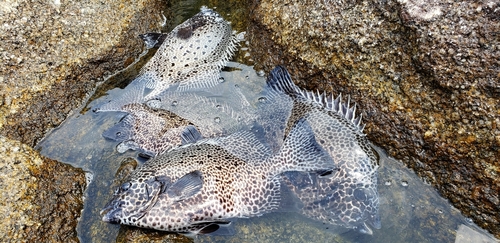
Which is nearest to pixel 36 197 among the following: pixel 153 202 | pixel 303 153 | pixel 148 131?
pixel 153 202

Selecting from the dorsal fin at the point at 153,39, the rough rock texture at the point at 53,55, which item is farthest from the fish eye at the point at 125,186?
the dorsal fin at the point at 153,39

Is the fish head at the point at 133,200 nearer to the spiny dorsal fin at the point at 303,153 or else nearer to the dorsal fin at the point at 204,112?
the dorsal fin at the point at 204,112

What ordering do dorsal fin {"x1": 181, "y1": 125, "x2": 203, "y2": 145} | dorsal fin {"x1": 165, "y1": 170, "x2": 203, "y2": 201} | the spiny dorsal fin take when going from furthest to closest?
dorsal fin {"x1": 181, "y1": 125, "x2": 203, "y2": 145}
the spiny dorsal fin
dorsal fin {"x1": 165, "y1": 170, "x2": 203, "y2": 201}

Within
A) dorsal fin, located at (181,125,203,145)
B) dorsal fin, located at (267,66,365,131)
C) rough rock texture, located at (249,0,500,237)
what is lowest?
dorsal fin, located at (181,125,203,145)

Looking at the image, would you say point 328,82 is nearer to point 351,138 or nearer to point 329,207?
point 351,138

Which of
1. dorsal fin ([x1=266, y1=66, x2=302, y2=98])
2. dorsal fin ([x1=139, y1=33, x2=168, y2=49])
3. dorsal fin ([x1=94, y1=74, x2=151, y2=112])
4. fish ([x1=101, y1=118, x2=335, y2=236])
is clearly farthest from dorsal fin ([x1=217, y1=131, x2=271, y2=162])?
dorsal fin ([x1=139, y1=33, x2=168, y2=49])

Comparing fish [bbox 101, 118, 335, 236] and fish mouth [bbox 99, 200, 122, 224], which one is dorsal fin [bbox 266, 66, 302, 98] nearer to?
fish [bbox 101, 118, 335, 236]
